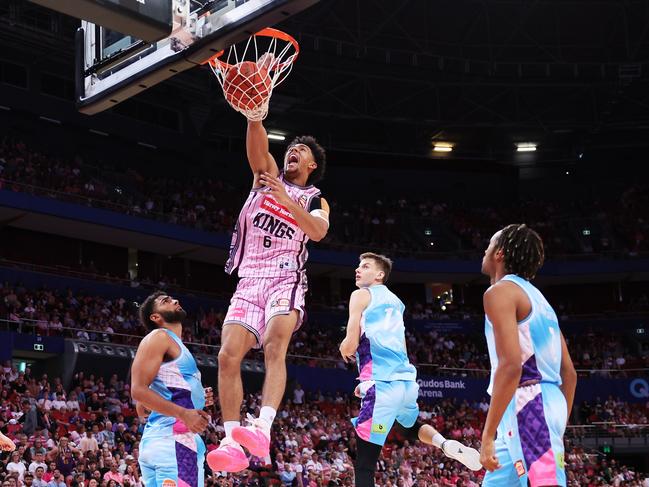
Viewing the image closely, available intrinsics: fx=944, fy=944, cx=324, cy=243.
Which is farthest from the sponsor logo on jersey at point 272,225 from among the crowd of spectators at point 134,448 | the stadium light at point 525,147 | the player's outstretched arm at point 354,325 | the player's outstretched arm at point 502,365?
the stadium light at point 525,147

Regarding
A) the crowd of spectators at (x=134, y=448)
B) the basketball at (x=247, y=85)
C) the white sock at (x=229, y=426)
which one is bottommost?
the crowd of spectators at (x=134, y=448)

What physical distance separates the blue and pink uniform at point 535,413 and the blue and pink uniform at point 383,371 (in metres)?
2.54

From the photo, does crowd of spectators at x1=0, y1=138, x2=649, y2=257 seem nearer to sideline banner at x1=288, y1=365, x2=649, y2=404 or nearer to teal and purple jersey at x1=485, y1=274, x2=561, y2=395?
sideline banner at x1=288, y1=365, x2=649, y2=404

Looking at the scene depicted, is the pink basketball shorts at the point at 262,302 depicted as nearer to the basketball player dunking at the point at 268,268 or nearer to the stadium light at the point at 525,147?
the basketball player dunking at the point at 268,268

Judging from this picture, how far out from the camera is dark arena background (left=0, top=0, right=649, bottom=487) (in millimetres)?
28484

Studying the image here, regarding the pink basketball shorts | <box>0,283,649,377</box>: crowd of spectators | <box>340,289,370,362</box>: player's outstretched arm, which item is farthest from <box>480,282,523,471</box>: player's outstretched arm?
<box>0,283,649,377</box>: crowd of spectators

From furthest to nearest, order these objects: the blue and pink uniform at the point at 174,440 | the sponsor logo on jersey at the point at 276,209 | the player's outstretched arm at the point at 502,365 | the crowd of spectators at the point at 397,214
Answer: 1. the crowd of spectators at the point at 397,214
2. the sponsor logo on jersey at the point at 276,209
3. the blue and pink uniform at the point at 174,440
4. the player's outstretched arm at the point at 502,365

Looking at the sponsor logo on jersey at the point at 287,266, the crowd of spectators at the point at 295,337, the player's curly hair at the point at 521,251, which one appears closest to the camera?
the player's curly hair at the point at 521,251

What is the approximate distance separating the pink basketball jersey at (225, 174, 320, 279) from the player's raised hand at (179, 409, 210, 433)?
1.13 m

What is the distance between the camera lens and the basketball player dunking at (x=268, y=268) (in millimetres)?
6828

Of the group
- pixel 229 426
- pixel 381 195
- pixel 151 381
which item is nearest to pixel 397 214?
pixel 381 195

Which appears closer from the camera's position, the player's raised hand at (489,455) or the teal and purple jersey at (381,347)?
the player's raised hand at (489,455)

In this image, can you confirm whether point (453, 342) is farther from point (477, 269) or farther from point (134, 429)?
point (134, 429)

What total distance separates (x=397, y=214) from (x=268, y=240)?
32932 millimetres
